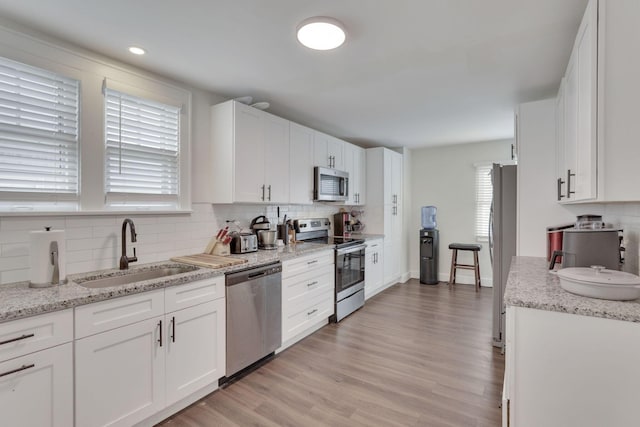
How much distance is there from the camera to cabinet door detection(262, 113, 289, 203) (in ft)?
10.4

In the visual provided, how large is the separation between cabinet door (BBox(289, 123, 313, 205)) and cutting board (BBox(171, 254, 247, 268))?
3.81 feet

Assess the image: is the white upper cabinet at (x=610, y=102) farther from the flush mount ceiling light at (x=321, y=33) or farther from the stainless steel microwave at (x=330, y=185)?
the stainless steel microwave at (x=330, y=185)

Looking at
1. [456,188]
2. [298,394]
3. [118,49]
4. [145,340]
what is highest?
[118,49]

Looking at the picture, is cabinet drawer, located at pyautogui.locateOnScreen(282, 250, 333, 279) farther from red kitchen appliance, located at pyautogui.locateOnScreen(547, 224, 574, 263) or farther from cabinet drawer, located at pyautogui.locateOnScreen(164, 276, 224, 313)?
red kitchen appliance, located at pyautogui.locateOnScreen(547, 224, 574, 263)

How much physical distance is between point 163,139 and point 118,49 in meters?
0.69

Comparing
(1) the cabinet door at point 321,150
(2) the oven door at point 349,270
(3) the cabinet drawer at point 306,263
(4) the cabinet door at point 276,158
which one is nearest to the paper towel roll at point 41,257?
(3) the cabinet drawer at point 306,263

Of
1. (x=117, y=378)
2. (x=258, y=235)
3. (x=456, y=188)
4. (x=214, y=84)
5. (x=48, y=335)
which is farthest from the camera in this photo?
(x=456, y=188)

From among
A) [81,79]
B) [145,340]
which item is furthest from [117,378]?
[81,79]

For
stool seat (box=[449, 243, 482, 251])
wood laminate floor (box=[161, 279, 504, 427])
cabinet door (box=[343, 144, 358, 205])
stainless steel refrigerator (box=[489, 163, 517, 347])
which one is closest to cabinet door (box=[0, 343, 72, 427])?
wood laminate floor (box=[161, 279, 504, 427])

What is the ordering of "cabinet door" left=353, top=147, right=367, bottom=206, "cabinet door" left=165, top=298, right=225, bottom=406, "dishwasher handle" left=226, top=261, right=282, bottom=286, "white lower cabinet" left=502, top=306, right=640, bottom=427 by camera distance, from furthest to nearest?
"cabinet door" left=353, top=147, right=367, bottom=206 < "dishwasher handle" left=226, top=261, right=282, bottom=286 < "cabinet door" left=165, top=298, right=225, bottom=406 < "white lower cabinet" left=502, top=306, right=640, bottom=427

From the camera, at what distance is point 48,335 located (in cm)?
149

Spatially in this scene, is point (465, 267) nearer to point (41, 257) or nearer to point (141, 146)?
point (141, 146)

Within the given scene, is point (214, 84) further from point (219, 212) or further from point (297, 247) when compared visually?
point (297, 247)

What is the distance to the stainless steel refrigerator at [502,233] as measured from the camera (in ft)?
9.86
